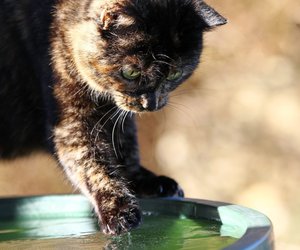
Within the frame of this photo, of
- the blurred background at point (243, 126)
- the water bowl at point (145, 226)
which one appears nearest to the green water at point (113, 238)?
the water bowl at point (145, 226)

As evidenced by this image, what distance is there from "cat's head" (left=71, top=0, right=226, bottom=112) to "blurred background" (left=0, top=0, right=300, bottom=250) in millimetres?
1232

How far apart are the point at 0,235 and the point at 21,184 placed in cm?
161

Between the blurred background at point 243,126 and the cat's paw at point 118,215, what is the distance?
54.3 inches

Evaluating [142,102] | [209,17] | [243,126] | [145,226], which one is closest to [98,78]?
[142,102]

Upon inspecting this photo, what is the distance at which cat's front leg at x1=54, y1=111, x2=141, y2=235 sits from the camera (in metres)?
1.75

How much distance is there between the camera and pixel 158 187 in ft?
6.59

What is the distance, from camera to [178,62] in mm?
1824

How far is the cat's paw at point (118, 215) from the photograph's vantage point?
161 cm

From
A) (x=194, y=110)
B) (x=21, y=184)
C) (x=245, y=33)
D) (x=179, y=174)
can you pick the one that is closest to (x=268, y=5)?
(x=245, y=33)

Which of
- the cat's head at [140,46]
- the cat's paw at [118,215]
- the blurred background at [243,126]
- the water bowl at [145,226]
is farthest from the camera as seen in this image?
the blurred background at [243,126]

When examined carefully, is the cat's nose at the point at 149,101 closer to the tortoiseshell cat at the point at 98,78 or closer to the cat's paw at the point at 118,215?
the tortoiseshell cat at the point at 98,78

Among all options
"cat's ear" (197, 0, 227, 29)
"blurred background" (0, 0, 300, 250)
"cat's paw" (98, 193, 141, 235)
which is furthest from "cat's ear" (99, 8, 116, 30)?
"blurred background" (0, 0, 300, 250)

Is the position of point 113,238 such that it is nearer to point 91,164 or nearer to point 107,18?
point 91,164

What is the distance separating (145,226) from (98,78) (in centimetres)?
47
